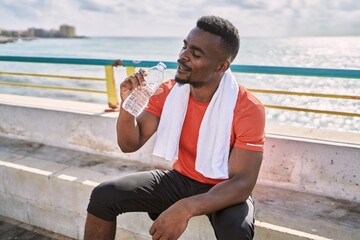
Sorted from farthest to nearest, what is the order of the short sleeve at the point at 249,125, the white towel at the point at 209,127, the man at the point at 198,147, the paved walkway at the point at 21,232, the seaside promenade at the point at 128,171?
1. the paved walkway at the point at 21,232
2. the seaside promenade at the point at 128,171
3. the white towel at the point at 209,127
4. the short sleeve at the point at 249,125
5. the man at the point at 198,147

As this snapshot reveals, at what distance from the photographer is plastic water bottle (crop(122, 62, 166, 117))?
2.24 m

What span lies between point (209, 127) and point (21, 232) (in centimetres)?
200

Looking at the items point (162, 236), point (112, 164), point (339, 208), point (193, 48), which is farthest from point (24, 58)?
point (339, 208)

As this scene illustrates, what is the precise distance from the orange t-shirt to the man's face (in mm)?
222

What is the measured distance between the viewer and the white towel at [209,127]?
2176 millimetres

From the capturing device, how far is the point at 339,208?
2.59 meters

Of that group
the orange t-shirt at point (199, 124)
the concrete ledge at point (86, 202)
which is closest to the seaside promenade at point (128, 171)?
the concrete ledge at point (86, 202)

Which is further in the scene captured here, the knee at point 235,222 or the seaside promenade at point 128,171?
the seaside promenade at point 128,171

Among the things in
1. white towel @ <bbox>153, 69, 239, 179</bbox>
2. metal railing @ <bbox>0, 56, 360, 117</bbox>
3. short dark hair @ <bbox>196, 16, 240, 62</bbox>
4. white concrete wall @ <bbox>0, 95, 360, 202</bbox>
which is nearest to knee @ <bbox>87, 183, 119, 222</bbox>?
white towel @ <bbox>153, 69, 239, 179</bbox>

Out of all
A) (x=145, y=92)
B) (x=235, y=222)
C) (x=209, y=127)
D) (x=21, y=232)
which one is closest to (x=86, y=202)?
(x=21, y=232)

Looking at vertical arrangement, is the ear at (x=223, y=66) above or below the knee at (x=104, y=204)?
above

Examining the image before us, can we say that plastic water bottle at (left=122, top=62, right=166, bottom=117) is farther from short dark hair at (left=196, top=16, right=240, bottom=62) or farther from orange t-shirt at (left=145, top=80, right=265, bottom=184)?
short dark hair at (left=196, top=16, right=240, bottom=62)

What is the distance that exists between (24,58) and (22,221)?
1.75 metres

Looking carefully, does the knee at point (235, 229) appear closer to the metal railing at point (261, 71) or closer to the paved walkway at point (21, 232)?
the metal railing at point (261, 71)
